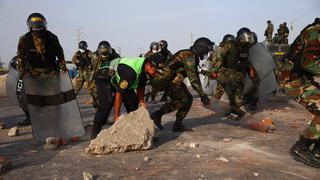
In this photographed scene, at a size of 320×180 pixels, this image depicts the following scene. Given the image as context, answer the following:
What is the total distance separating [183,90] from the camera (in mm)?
5891

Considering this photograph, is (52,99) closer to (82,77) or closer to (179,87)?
(179,87)

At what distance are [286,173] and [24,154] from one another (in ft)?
9.86

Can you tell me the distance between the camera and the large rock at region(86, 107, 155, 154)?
4.36 meters

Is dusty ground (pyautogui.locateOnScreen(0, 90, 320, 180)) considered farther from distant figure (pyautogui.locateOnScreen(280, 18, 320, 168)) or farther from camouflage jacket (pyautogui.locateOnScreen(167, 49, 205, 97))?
camouflage jacket (pyautogui.locateOnScreen(167, 49, 205, 97))

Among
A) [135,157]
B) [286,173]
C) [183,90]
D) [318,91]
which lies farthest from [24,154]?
[318,91]

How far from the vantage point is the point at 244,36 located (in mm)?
7672

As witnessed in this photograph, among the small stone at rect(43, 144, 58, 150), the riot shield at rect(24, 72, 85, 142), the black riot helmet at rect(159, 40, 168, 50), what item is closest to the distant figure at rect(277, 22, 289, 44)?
the black riot helmet at rect(159, 40, 168, 50)

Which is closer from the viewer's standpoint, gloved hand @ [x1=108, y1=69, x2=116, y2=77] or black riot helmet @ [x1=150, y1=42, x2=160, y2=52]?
gloved hand @ [x1=108, y1=69, x2=116, y2=77]

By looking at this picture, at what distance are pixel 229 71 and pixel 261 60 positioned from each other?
1335 mm

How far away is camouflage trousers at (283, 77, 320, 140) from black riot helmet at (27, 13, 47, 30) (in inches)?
132

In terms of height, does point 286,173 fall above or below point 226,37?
below

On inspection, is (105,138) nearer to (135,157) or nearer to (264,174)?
(135,157)

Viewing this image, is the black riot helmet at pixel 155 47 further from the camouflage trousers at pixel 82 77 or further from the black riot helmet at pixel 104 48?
the black riot helmet at pixel 104 48

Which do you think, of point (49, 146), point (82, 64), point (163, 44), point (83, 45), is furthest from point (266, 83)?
point (49, 146)
